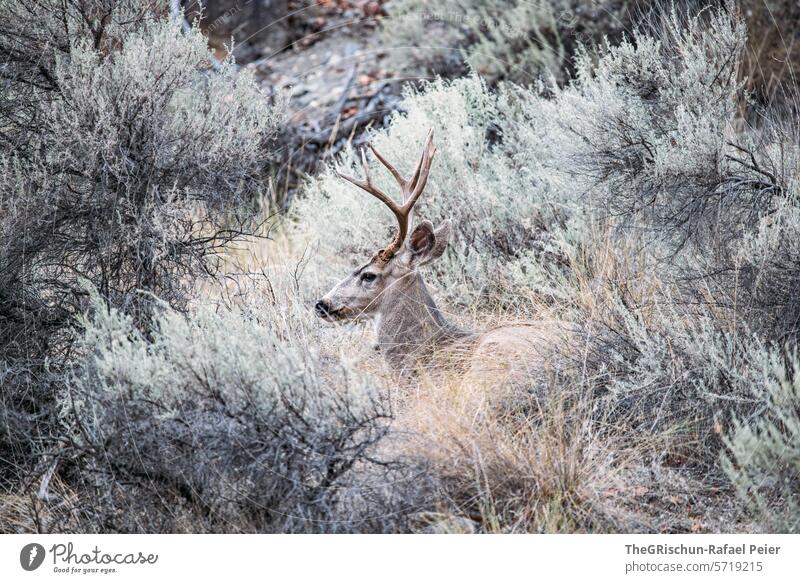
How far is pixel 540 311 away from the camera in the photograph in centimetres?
607

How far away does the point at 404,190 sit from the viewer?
19.2 feet

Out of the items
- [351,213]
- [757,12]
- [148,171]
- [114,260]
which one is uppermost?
[148,171]

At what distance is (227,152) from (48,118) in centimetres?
102

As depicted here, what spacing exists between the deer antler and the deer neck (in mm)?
227

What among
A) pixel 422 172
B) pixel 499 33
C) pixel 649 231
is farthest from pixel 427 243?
pixel 499 33

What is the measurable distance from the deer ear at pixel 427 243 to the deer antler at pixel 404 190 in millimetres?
76

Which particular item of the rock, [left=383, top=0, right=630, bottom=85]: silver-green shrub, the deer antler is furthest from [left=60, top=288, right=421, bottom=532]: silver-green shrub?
the rock

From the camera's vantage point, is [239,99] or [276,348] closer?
[276,348]

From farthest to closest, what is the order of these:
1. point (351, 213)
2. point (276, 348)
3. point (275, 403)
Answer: point (351, 213) < point (276, 348) < point (275, 403)

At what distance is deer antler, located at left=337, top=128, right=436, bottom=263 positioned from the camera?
553cm

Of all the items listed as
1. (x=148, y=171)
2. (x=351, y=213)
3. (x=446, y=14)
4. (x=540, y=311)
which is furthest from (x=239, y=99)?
(x=446, y=14)

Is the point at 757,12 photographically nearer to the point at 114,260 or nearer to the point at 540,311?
the point at 540,311

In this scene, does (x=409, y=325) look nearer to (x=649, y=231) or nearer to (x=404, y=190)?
(x=404, y=190)

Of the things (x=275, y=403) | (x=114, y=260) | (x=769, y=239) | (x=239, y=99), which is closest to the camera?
(x=275, y=403)
